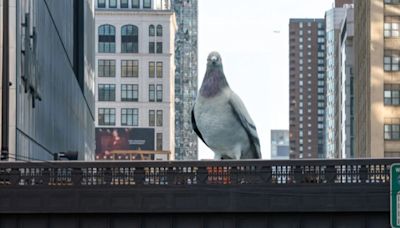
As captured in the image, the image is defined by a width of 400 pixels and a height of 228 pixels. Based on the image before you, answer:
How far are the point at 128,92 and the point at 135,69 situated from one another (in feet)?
12.9

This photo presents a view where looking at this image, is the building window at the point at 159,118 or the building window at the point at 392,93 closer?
the building window at the point at 392,93

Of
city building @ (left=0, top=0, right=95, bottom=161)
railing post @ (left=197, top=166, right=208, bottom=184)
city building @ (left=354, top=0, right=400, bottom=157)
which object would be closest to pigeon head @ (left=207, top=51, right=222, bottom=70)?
city building @ (left=0, top=0, right=95, bottom=161)

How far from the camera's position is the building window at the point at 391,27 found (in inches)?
3999

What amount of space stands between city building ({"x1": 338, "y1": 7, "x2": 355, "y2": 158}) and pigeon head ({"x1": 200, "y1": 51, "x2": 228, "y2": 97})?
383ft

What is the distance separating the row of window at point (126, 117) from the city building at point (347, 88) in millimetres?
27864

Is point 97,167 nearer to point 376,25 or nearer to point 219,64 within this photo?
point 219,64

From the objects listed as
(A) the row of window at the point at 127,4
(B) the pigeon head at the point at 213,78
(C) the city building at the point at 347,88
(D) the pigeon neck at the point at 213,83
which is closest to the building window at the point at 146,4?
(A) the row of window at the point at 127,4

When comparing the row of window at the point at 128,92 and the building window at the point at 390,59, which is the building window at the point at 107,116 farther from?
the building window at the point at 390,59

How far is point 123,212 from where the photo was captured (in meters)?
33.1

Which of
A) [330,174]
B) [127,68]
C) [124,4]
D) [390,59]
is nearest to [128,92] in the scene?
[127,68]

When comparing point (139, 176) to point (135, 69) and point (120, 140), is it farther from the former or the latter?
point (135, 69)

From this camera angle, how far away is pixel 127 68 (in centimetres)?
17400

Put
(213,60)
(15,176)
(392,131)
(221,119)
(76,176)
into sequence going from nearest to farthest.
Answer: (15,176)
(76,176)
(221,119)
(213,60)
(392,131)

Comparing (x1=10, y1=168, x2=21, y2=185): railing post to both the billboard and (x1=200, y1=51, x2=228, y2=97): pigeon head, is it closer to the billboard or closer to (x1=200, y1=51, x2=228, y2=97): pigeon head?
(x1=200, y1=51, x2=228, y2=97): pigeon head
